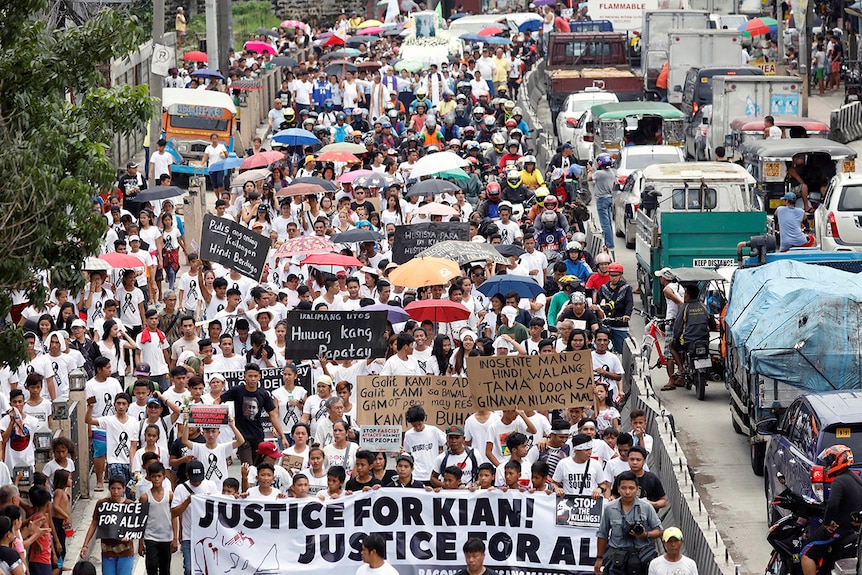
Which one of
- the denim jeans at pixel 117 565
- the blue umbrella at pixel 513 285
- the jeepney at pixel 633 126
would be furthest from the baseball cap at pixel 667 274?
the jeepney at pixel 633 126

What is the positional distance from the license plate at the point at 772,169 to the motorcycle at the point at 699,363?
24.1 ft

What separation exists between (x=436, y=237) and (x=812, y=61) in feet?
102

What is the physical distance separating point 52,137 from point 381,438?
3.79 m

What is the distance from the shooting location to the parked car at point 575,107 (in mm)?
36844

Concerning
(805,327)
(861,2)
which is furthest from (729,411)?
(861,2)

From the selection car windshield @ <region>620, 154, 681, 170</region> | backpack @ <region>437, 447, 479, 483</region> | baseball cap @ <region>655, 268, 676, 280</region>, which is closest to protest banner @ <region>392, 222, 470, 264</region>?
baseball cap @ <region>655, 268, 676, 280</region>

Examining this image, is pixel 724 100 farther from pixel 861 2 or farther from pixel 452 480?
pixel 452 480

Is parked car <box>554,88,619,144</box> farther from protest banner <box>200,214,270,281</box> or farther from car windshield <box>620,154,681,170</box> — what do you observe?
protest banner <box>200,214,270,281</box>

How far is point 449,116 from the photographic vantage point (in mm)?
34844

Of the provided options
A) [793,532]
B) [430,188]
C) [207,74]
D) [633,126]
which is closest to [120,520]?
[793,532]

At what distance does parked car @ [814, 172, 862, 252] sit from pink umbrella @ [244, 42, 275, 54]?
3098 cm

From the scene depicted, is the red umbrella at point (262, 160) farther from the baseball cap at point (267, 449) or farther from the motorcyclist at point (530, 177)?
the baseball cap at point (267, 449)

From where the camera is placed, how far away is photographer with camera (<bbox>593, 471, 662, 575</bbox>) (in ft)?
43.1

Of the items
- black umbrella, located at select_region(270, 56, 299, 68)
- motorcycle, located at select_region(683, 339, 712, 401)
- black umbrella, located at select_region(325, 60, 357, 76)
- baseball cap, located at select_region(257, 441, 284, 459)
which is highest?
baseball cap, located at select_region(257, 441, 284, 459)
